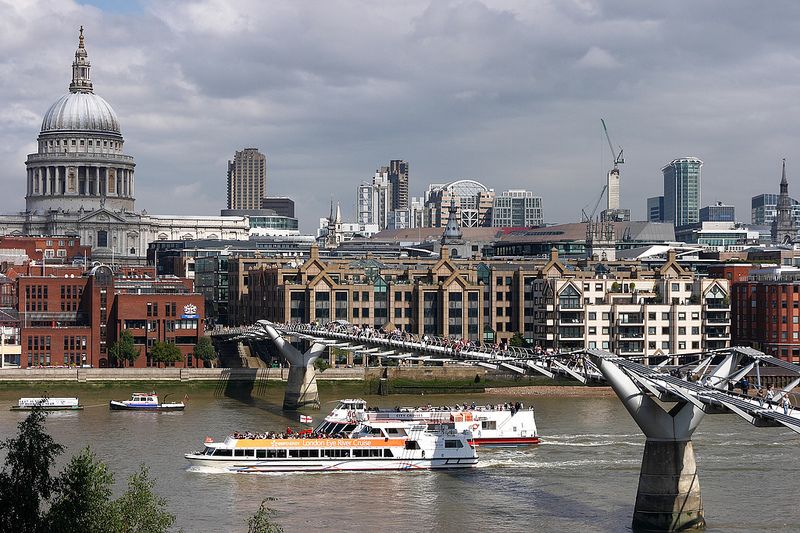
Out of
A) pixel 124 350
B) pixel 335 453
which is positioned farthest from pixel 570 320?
pixel 335 453

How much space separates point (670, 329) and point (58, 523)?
78.6 metres

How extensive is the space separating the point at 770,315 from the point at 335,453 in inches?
1908

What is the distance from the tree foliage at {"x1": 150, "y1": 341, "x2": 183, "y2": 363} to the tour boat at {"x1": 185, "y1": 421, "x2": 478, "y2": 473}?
36.8 m

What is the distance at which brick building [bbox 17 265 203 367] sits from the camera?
320ft

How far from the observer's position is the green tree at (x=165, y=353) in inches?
3841

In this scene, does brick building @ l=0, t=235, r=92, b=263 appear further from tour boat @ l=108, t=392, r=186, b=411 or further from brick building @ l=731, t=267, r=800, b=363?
brick building @ l=731, t=267, r=800, b=363

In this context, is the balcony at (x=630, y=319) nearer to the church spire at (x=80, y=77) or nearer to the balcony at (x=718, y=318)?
the balcony at (x=718, y=318)

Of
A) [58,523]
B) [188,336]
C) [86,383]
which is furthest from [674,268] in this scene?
[58,523]

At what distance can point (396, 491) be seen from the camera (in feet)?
182

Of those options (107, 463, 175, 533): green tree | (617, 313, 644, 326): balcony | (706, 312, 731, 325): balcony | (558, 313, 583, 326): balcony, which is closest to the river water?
(107, 463, 175, 533): green tree

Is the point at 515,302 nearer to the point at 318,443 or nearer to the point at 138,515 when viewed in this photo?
the point at 318,443

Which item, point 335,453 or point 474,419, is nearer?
point 335,453

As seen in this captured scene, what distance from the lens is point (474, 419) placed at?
68.8 m

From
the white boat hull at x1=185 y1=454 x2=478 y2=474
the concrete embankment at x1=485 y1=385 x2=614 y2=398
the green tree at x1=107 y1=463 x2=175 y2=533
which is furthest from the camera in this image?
the concrete embankment at x1=485 y1=385 x2=614 y2=398
